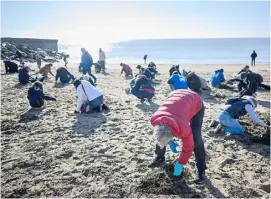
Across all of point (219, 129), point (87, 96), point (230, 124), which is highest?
point (87, 96)

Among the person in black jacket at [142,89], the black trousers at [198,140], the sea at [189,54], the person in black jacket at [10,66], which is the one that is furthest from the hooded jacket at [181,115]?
the sea at [189,54]

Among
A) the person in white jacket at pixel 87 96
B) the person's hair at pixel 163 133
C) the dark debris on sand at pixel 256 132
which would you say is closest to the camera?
the person's hair at pixel 163 133

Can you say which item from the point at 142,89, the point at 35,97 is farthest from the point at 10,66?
the point at 142,89

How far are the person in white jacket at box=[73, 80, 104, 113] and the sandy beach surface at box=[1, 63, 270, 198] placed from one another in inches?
10.9

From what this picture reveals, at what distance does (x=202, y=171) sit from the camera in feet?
12.1

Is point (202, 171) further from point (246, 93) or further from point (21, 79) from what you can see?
point (21, 79)

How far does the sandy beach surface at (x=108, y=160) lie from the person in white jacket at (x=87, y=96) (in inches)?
10.9

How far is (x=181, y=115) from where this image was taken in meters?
3.16

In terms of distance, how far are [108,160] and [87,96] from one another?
2.98 meters

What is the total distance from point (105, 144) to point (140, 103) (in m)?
3.52

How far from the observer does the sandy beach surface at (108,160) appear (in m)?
3.51

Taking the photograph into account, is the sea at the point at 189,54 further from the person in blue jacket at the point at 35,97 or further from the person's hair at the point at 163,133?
the person's hair at the point at 163,133

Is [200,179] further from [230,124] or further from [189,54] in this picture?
[189,54]

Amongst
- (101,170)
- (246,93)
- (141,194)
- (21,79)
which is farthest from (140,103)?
(21,79)
